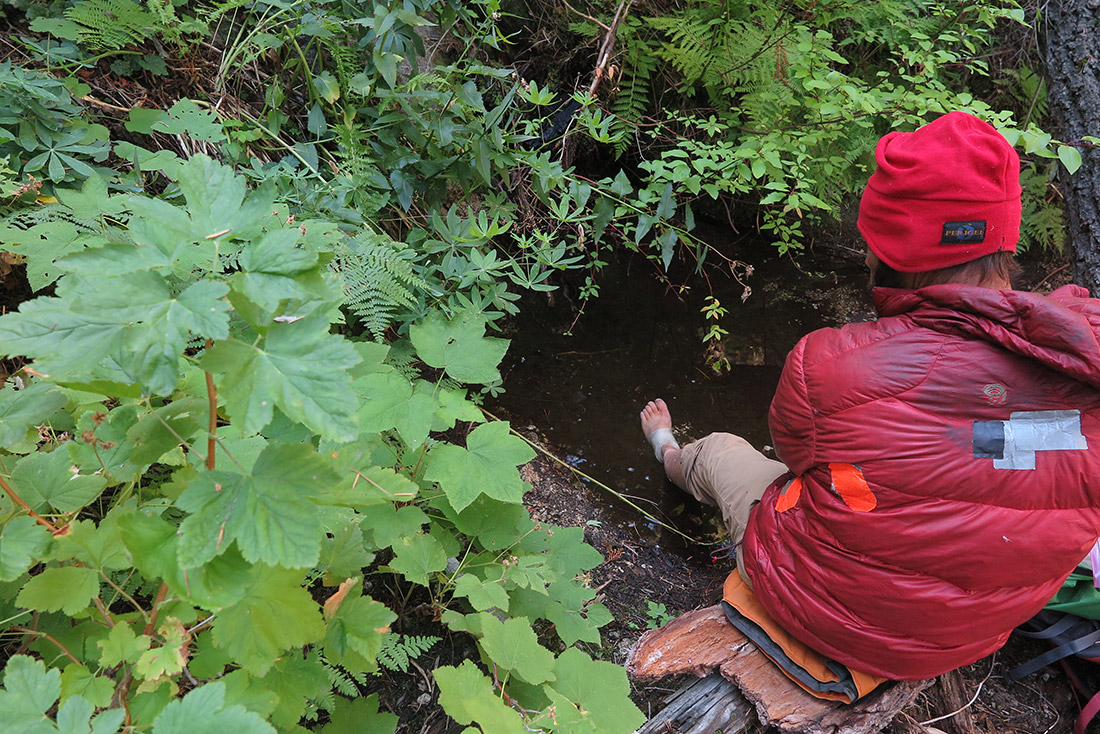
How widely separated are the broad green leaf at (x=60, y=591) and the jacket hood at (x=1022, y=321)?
2112 mm

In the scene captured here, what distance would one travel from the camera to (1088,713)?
7.65ft

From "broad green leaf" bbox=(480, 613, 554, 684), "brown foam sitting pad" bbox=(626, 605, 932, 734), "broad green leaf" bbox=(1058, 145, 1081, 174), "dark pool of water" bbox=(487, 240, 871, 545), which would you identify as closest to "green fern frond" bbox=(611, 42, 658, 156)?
"dark pool of water" bbox=(487, 240, 871, 545)

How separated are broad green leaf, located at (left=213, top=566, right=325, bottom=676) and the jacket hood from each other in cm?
179

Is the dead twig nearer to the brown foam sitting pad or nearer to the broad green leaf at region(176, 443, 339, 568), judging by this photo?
the brown foam sitting pad

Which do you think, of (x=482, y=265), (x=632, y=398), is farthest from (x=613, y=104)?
(x=482, y=265)

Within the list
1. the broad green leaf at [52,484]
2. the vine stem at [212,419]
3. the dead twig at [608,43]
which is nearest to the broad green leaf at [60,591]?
the broad green leaf at [52,484]

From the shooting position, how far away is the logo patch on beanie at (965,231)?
1771mm

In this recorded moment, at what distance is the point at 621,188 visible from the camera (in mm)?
2590

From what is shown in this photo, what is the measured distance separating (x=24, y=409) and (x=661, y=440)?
2606 millimetres

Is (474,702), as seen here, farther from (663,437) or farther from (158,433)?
(663,437)

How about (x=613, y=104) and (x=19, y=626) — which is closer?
(x=19, y=626)

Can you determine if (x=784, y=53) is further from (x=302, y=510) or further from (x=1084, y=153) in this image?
(x=302, y=510)

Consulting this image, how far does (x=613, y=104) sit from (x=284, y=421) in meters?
3.20

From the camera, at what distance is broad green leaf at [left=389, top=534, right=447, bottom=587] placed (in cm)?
148
